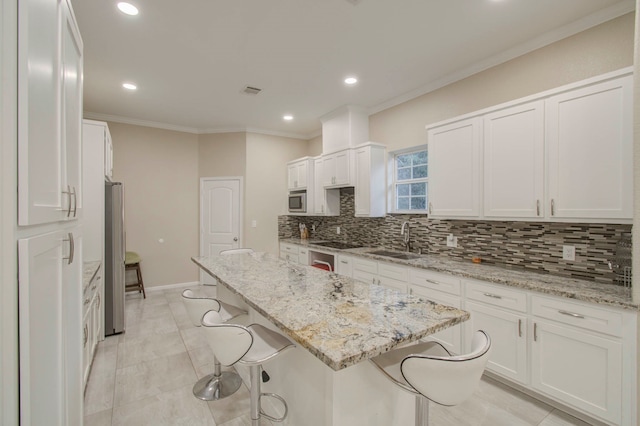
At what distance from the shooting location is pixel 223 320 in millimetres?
2078

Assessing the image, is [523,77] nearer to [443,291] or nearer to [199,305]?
[443,291]

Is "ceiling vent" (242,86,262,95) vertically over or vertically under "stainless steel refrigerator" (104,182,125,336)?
over

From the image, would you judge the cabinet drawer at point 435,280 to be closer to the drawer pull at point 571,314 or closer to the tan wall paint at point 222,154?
the drawer pull at point 571,314

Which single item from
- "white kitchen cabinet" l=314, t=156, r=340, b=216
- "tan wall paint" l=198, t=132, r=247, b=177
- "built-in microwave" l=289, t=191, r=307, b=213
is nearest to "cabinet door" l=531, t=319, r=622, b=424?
"white kitchen cabinet" l=314, t=156, r=340, b=216

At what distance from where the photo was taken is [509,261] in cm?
277

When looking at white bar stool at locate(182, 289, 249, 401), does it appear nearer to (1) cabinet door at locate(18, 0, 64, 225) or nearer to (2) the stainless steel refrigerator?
(1) cabinet door at locate(18, 0, 64, 225)

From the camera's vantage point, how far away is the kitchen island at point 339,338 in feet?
3.73

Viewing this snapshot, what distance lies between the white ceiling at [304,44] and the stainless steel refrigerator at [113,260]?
4.58 feet

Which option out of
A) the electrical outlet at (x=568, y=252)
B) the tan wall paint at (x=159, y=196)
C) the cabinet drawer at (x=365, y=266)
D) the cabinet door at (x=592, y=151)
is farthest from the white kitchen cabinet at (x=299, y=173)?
the electrical outlet at (x=568, y=252)

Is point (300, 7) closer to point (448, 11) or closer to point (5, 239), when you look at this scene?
point (448, 11)

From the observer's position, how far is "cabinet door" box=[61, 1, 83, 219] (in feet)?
3.67

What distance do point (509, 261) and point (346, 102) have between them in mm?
2801

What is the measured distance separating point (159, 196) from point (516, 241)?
5.17m

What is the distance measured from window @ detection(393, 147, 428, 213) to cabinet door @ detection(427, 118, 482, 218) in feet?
1.93
